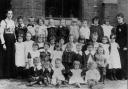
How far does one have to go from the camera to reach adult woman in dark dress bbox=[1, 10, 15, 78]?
10.2m

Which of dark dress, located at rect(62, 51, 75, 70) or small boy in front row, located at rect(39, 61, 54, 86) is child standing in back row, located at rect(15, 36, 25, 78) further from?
dark dress, located at rect(62, 51, 75, 70)

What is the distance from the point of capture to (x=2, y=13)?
11.9 m

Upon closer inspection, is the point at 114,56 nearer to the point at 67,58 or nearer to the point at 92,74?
the point at 92,74

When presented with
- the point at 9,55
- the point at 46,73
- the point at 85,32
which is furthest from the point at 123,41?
the point at 9,55

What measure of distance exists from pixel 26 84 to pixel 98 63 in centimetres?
186

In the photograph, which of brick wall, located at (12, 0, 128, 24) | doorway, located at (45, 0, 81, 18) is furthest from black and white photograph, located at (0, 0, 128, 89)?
doorway, located at (45, 0, 81, 18)

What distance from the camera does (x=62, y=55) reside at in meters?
10.0

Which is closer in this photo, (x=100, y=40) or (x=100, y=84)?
(x=100, y=84)

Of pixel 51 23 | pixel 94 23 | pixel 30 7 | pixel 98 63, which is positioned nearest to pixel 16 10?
pixel 30 7

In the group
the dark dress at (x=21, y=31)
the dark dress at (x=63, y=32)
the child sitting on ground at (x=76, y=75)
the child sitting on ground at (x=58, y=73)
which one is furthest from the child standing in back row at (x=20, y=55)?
the child sitting on ground at (x=76, y=75)

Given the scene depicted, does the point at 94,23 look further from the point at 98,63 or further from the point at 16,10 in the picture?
the point at 16,10

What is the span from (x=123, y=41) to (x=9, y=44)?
303cm

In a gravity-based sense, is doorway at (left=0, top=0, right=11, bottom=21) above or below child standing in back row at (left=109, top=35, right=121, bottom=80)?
above

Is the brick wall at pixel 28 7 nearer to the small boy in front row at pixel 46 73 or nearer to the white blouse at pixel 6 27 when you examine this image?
the white blouse at pixel 6 27
